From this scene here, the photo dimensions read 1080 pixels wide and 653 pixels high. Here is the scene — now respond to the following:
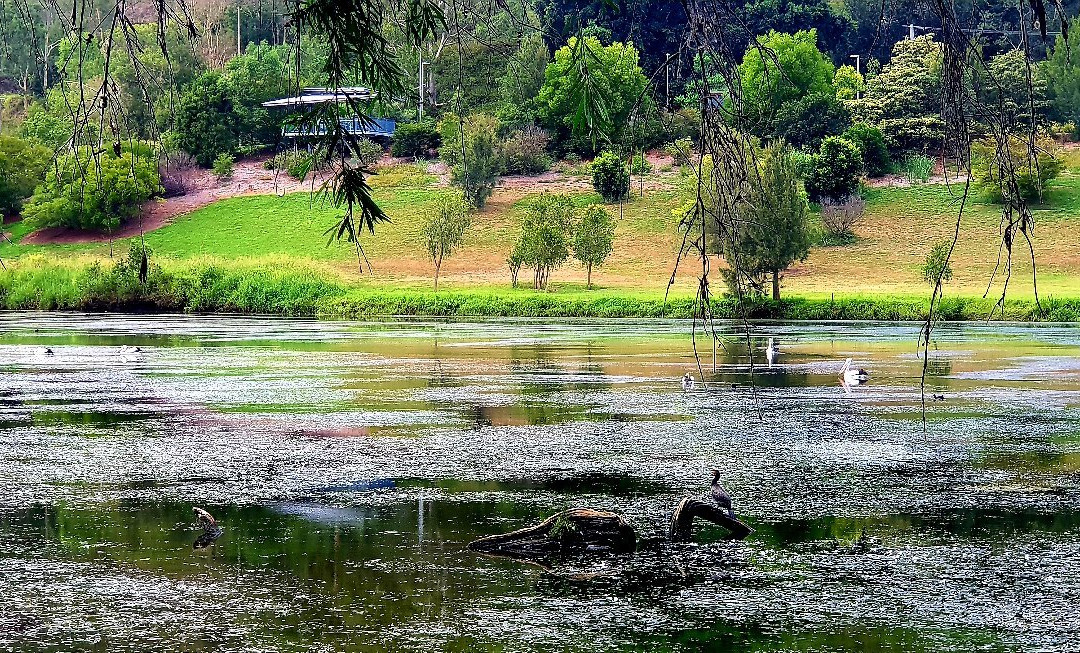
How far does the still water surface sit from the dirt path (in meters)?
59.6

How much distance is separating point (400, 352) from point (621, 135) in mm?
37566

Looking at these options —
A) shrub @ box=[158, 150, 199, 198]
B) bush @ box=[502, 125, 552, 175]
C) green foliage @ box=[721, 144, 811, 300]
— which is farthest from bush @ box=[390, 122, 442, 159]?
green foliage @ box=[721, 144, 811, 300]

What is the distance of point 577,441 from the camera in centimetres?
2297

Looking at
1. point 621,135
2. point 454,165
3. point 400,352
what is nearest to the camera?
point 621,135

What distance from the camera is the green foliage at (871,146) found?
89000 mm

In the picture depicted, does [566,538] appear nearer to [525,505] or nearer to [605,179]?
[525,505]

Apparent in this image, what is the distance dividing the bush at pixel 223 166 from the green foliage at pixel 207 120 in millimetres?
1336

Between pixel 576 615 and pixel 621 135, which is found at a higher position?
pixel 621 135

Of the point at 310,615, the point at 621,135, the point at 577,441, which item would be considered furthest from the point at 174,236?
the point at 621,135

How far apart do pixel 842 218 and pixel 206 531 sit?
7417 centimetres

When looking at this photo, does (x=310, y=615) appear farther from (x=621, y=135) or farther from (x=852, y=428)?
(x=852, y=428)

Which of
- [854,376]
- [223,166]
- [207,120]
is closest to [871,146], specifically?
[223,166]

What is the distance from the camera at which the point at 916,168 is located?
305ft

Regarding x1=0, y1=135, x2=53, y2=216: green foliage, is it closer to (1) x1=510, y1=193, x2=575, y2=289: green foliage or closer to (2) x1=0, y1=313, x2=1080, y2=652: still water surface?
(1) x1=510, y1=193, x2=575, y2=289: green foliage
